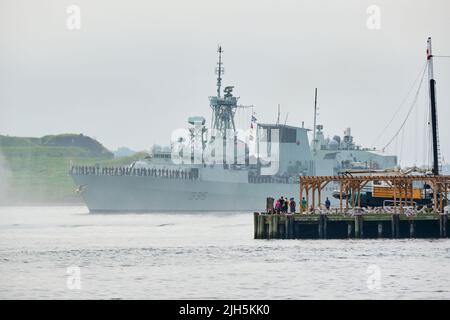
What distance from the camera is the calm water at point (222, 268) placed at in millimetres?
45469

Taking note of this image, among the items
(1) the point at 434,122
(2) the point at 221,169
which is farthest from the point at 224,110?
(1) the point at 434,122

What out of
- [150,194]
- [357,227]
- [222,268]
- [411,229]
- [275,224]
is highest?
[150,194]

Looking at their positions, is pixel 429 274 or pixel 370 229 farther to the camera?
pixel 370 229

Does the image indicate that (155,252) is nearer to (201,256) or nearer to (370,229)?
→ (201,256)

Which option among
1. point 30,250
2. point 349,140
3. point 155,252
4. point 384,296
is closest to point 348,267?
point 384,296

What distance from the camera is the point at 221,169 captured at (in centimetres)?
13975

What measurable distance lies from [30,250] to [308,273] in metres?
21.9

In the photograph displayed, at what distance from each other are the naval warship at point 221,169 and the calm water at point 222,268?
184ft

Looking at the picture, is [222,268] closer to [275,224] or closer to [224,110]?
[275,224]

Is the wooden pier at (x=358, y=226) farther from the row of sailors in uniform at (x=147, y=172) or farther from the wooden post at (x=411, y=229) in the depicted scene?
the row of sailors in uniform at (x=147, y=172)

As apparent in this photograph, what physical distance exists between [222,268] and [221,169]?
8585cm

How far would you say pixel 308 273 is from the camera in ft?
168

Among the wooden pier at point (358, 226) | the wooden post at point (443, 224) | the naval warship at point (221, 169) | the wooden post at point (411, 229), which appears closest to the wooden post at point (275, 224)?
the wooden pier at point (358, 226)
